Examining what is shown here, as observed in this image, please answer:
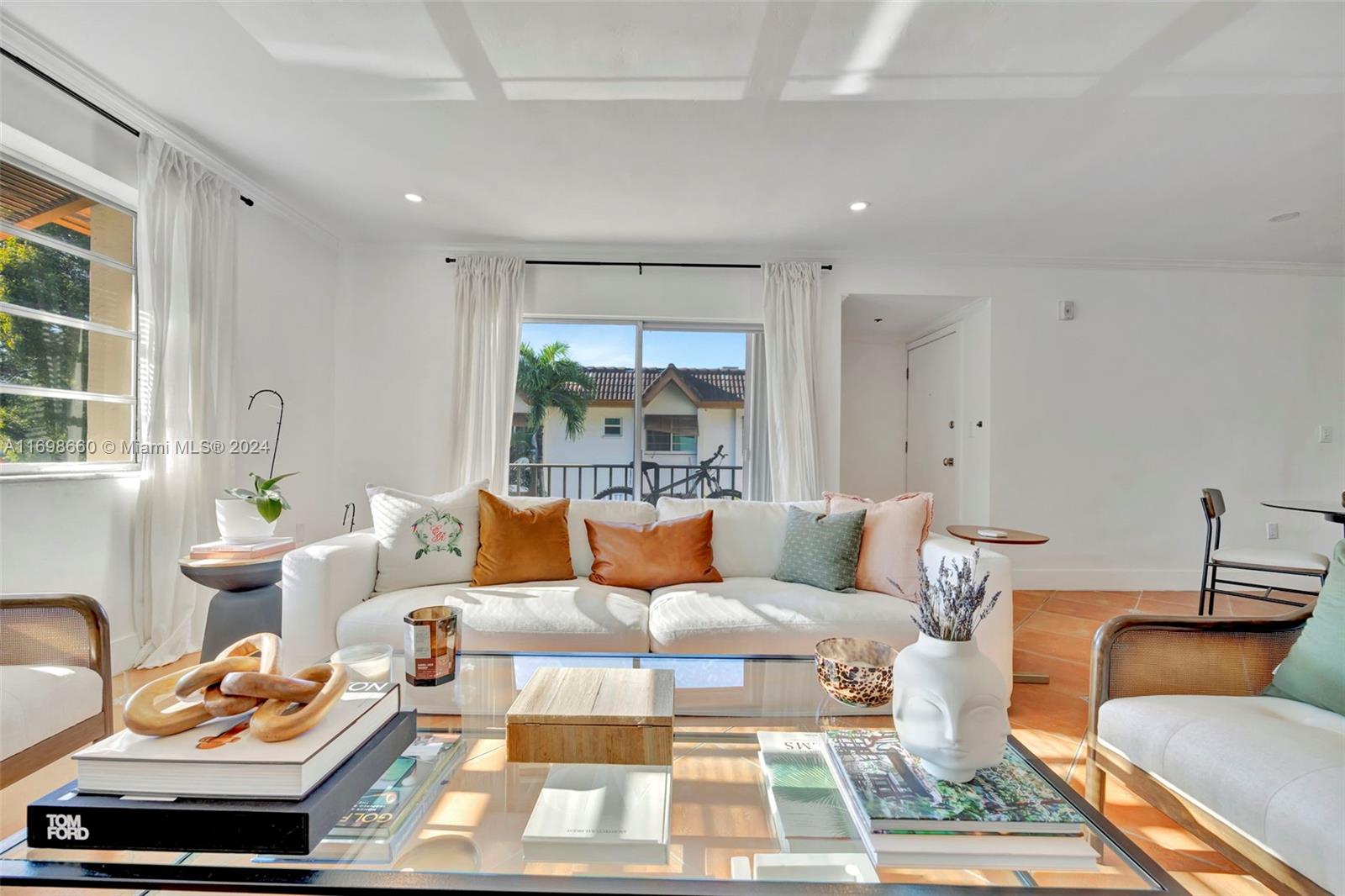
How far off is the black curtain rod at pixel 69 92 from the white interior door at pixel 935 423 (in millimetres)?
5308

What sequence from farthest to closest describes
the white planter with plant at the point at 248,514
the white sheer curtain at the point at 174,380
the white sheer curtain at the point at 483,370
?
the white sheer curtain at the point at 483,370 → the white sheer curtain at the point at 174,380 → the white planter with plant at the point at 248,514

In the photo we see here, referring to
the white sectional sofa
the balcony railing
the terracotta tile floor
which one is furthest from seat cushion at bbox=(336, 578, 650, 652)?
the balcony railing

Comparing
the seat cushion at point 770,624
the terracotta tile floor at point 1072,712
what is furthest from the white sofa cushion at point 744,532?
the terracotta tile floor at point 1072,712

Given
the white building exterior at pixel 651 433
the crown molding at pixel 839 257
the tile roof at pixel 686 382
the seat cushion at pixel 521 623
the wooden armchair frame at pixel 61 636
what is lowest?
the seat cushion at pixel 521 623

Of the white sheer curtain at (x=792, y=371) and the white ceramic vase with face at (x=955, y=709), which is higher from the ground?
the white sheer curtain at (x=792, y=371)

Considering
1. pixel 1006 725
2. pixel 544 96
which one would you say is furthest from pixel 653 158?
pixel 1006 725

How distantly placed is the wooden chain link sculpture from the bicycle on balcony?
11.4ft

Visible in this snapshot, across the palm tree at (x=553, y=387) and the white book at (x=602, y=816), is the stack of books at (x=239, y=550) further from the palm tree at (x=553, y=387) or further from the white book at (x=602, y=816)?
the palm tree at (x=553, y=387)

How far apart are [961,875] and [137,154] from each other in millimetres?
3859

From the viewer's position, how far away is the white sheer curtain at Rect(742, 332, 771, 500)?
168 inches

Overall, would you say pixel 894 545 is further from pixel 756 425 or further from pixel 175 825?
pixel 175 825

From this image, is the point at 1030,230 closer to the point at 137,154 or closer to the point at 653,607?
the point at 653,607

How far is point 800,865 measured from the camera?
80 centimetres

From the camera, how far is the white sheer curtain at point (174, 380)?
2.52 meters
